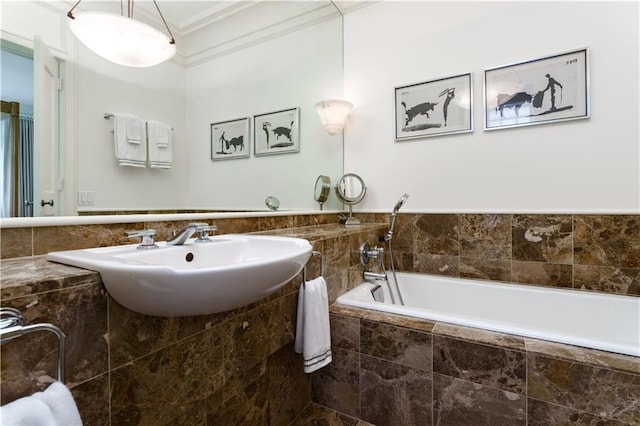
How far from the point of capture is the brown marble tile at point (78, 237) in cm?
83

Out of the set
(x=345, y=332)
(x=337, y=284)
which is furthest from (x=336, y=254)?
(x=345, y=332)

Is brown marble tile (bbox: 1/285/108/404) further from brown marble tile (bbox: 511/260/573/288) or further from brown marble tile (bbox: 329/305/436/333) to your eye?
brown marble tile (bbox: 511/260/573/288)

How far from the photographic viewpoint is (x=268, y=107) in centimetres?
203

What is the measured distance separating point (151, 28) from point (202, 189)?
701mm

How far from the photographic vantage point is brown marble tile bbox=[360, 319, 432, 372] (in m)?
1.19

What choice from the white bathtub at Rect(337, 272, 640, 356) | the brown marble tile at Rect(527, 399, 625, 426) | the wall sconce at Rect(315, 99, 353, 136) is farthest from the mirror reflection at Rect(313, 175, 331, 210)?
the brown marble tile at Rect(527, 399, 625, 426)

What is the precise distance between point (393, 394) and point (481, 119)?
1719mm

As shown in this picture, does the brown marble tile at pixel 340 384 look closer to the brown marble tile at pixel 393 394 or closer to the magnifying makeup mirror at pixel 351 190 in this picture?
the brown marble tile at pixel 393 394

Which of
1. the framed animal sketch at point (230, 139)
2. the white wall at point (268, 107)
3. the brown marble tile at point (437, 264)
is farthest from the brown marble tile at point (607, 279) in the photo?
the framed animal sketch at point (230, 139)

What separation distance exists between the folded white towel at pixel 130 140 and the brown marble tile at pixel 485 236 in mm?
1894

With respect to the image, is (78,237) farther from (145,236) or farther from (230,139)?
(230,139)

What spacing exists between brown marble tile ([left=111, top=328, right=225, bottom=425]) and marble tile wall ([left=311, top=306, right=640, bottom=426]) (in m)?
0.64

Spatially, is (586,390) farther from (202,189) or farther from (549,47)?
(549,47)

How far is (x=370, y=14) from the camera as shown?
2.32 metres
